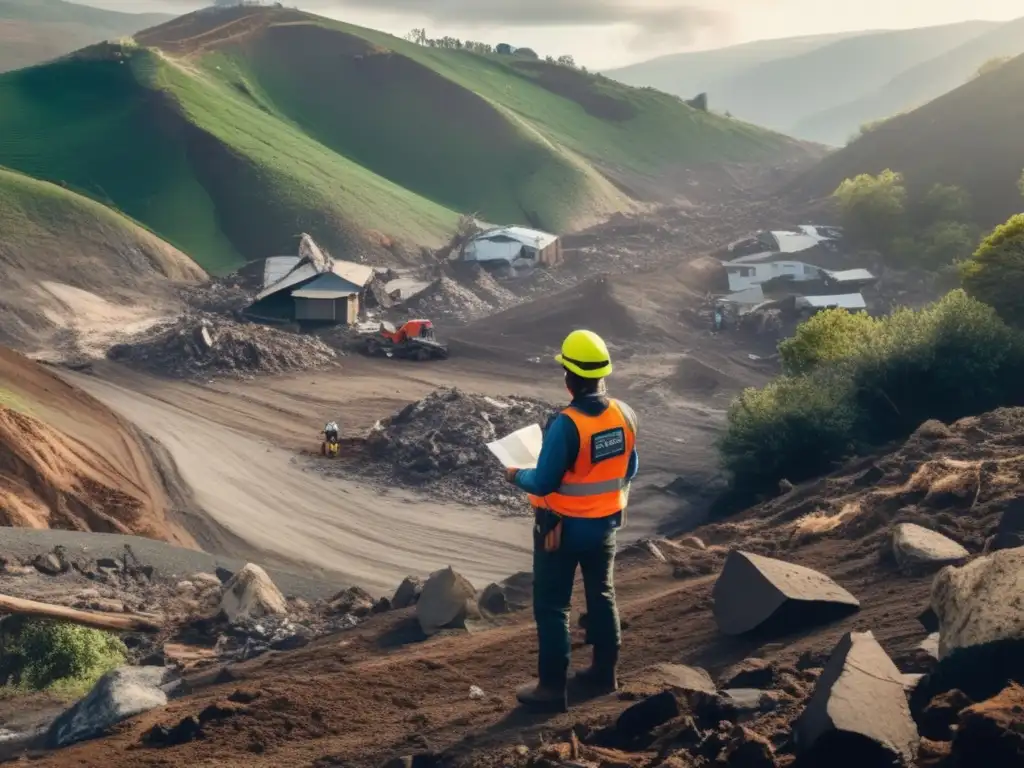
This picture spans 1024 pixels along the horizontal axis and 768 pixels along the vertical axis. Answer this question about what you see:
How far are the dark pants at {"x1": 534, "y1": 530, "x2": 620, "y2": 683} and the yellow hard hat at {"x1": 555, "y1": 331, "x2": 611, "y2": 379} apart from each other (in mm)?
1222

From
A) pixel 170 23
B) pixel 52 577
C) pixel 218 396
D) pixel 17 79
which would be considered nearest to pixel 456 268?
pixel 218 396

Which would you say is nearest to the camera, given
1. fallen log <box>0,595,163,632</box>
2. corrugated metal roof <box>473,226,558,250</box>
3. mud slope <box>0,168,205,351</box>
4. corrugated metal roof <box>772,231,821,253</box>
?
fallen log <box>0,595,163,632</box>

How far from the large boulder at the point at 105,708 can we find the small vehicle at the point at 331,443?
22.9m

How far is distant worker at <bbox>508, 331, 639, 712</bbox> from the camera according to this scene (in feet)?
27.6

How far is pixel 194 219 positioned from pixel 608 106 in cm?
7227

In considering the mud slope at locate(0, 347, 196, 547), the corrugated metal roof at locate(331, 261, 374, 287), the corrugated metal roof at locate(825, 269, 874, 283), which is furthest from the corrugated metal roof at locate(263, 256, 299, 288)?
the corrugated metal roof at locate(825, 269, 874, 283)

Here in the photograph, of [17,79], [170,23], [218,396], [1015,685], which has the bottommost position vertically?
[218,396]

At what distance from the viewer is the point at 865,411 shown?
2636 cm

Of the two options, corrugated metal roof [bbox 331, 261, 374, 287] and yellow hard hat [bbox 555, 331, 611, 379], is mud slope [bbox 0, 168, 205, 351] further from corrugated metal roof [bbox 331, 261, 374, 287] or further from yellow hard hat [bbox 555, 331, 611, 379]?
yellow hard hat [bbox 555, 331, 611, 379]

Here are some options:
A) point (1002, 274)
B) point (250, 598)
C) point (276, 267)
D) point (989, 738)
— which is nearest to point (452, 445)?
point (1002, 274)

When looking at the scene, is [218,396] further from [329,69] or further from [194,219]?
[329,69]

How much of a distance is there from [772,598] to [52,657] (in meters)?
8.01

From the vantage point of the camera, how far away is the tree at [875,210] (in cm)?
6975

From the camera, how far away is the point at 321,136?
8656 cm
